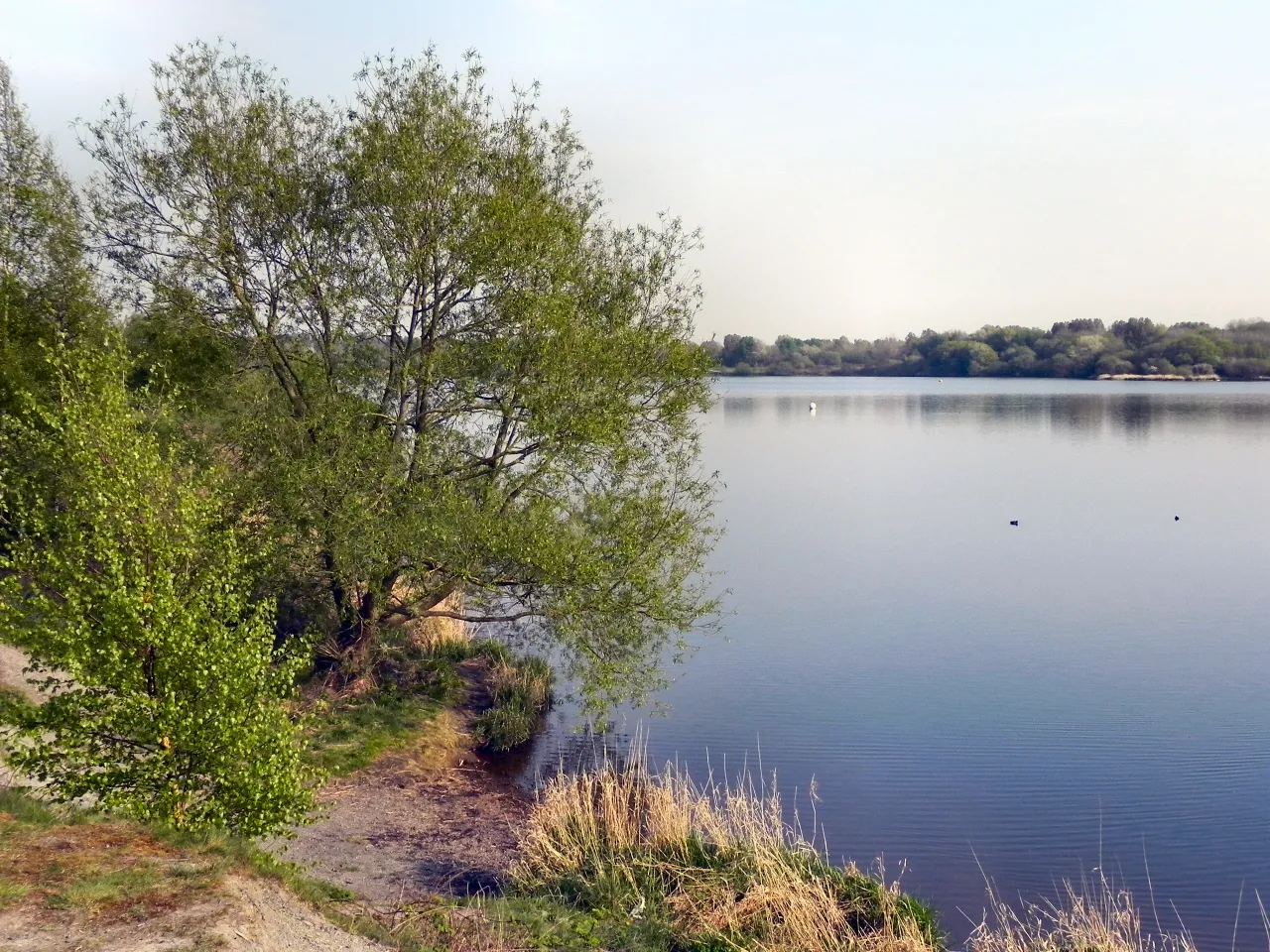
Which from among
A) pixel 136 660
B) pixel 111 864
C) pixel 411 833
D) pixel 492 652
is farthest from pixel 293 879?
pixel 492 652

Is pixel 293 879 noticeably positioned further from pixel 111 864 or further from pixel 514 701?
pixel 514 701

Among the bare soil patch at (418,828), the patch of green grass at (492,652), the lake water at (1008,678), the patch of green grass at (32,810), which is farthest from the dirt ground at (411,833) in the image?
the patch of green grass at (492,652)

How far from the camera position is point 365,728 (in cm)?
1888

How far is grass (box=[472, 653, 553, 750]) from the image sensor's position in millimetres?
19875

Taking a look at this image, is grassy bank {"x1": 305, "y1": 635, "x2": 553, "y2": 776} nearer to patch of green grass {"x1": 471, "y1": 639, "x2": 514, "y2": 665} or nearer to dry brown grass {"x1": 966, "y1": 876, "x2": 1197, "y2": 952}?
patch of green grass {"x1": 471, "y1": 639, "x2": 514, "y2": 665}

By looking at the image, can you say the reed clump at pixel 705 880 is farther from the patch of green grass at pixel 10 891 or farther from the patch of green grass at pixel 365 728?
the patch of green grass at pixel 10 891

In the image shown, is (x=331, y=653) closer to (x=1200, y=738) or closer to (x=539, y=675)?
(x=539, y=675)

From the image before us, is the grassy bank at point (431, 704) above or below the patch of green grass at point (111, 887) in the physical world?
below

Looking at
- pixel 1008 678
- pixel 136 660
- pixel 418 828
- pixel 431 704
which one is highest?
pixel 136 660

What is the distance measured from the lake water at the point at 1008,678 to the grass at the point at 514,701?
75 cm

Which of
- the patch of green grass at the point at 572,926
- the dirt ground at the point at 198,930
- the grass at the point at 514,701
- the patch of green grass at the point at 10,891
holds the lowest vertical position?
the grass at the point at 514,701

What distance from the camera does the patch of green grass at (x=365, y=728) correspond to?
17453 millimetres

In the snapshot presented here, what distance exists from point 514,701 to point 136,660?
11.0 m

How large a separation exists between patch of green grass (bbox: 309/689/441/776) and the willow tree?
178 centimetres
